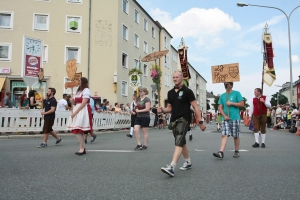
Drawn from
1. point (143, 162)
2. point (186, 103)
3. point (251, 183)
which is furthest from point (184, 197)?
point (143, 162)

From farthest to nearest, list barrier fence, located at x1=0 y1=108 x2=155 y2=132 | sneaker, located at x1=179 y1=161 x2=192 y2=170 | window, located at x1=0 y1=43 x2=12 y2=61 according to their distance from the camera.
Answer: window, located at x1=0 y1=43 x2=12 y2=61
barrier fence, located at x1=0 y1=108 x2=155 y2=132
sneaker, located at x1=179 y1=161 x2=192 y2=170

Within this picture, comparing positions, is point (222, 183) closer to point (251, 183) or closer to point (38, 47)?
point (251, 183)

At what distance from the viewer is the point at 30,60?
14.6 m

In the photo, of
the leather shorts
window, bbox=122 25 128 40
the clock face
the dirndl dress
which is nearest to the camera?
the leather shorts

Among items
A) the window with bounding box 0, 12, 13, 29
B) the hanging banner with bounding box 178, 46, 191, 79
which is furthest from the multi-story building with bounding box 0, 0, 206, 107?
the hanging banner with bounding box 178, 46, 191, 79

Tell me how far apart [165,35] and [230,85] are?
40.5 metres

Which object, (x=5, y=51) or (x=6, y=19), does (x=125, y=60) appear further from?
(x=6, y=19)

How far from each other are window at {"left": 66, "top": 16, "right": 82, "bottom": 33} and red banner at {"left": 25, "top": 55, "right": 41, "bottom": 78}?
1484cm

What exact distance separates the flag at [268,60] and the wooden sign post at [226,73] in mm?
2274

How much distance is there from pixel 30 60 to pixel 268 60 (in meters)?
11.4

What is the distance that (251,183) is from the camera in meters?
4.31

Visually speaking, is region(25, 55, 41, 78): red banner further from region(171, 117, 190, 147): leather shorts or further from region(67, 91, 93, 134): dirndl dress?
region(171, 117, 190, 147): leather shorts

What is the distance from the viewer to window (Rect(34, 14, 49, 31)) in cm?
2853

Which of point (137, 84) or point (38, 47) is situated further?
point (137, 84)
